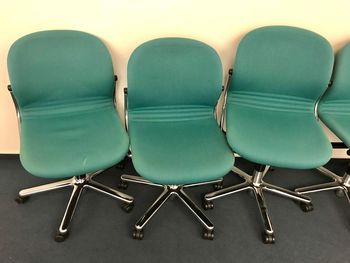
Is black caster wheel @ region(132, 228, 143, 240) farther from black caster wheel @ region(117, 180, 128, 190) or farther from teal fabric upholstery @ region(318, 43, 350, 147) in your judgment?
teal fabric upholstery @ region(318, 43, 350, 147)

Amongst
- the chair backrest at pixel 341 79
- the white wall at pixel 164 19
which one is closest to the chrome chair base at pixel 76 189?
the white wall at pixel 164 19

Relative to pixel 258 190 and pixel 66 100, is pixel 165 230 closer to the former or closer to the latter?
pixel 258 190

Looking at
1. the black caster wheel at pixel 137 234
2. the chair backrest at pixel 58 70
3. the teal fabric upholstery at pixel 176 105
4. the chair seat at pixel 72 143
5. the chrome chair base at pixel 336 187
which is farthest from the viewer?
the chrome chair base at pixel 336 187

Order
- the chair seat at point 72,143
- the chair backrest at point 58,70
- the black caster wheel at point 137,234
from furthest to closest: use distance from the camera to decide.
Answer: the black caster wheel at point 137,234
the chair backrest at point 58,70
the chair seat at point 72,143

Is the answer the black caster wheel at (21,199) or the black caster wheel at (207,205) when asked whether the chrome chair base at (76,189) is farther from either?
the black caster wheel at (207,205)

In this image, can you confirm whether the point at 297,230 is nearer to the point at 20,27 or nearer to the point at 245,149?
the point at 245,149

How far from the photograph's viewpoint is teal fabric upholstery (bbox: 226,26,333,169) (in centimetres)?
158

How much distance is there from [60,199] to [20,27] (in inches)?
41.5

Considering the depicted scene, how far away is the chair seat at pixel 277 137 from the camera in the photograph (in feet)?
4.97

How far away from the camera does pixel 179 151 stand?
152 cm

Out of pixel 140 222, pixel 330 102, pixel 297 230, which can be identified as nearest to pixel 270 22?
pixel 330 102

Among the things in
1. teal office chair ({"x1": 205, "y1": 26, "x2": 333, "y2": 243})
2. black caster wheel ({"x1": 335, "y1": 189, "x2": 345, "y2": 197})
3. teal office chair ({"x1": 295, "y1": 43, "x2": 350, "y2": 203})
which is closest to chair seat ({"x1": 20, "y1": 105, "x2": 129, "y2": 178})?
teal office chair ({"x1": 205, "y1": 26, "x2": 333, "y2": 243})

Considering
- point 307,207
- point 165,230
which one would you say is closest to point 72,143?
point 165,230

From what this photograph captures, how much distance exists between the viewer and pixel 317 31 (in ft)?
5.95
